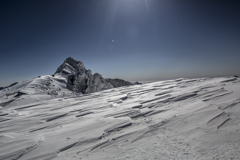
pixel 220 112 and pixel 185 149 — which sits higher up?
pixel 220 112

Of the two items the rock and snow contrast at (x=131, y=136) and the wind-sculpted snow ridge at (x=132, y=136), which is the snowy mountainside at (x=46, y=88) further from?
the wind-sculpted snow ridge at (x=132, y=136)

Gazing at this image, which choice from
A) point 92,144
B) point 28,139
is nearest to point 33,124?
point 28,139

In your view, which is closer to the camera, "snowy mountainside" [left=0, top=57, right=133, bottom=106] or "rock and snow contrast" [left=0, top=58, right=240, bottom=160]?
"rock and snow contrast" [left=0, top=58, right=240, bottom=160]

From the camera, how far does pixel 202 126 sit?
1.87m

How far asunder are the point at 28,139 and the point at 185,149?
251 centimetres

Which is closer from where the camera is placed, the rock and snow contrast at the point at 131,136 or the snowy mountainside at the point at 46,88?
the rock and snow contrast at the point at 131,136

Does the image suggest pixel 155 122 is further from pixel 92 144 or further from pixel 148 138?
pixel 92 144

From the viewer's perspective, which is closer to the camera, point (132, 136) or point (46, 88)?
point (132, 136)

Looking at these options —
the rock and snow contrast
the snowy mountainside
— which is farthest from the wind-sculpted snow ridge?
the snowy mountainside

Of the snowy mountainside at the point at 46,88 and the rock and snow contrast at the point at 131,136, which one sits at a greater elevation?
the snowy mountainside at the point at 46,88

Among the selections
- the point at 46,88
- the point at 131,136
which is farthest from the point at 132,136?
the point at 46,88

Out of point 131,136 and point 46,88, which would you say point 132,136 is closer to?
point 131,136

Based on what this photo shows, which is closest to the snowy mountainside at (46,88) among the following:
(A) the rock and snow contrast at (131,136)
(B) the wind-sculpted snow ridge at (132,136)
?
(A) the rock and snow contrast at (131,136)

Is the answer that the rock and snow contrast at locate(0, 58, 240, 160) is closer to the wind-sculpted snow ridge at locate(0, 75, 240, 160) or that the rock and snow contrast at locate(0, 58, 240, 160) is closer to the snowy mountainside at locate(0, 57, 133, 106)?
the wind-sculpted snow ridge at locate(0, 75, 240, 160)
